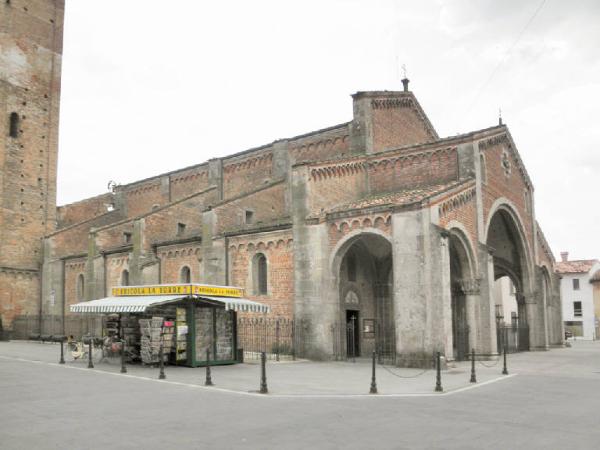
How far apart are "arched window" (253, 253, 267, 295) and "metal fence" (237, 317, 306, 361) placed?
A: 1.30 metres

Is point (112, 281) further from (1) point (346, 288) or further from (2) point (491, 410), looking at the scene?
(2) point (491, 410)

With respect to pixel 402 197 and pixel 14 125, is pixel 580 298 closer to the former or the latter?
pixel 402 197

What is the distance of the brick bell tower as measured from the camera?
35812mm

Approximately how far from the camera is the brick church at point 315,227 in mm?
22219

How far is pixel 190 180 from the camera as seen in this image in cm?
3809

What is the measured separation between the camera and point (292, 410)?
11.2 metres

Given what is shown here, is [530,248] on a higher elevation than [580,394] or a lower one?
higher

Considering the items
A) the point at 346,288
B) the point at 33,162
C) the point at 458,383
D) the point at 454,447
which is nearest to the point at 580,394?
the point at 458,383

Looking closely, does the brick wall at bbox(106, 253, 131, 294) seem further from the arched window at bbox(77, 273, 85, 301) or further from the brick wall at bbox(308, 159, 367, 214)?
the brick wall at bbox(308, 159, 367, 214)

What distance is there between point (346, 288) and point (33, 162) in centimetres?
2336

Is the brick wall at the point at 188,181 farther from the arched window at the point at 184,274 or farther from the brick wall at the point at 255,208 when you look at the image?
the arched window at the point at 184,274

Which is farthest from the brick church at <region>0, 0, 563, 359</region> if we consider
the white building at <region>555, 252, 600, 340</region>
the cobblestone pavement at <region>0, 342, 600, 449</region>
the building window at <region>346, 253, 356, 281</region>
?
the white building at <region>555, 252, 600, 340</region>


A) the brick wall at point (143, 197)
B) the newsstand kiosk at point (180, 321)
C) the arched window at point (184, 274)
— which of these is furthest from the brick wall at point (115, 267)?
the newsstand kiosk at point (180, 321)

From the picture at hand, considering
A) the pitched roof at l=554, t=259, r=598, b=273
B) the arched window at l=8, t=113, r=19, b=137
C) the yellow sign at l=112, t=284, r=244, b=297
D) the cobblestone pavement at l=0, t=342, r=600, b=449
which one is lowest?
the cobblestone pavement at l=0, t=342, r=600, b=449
